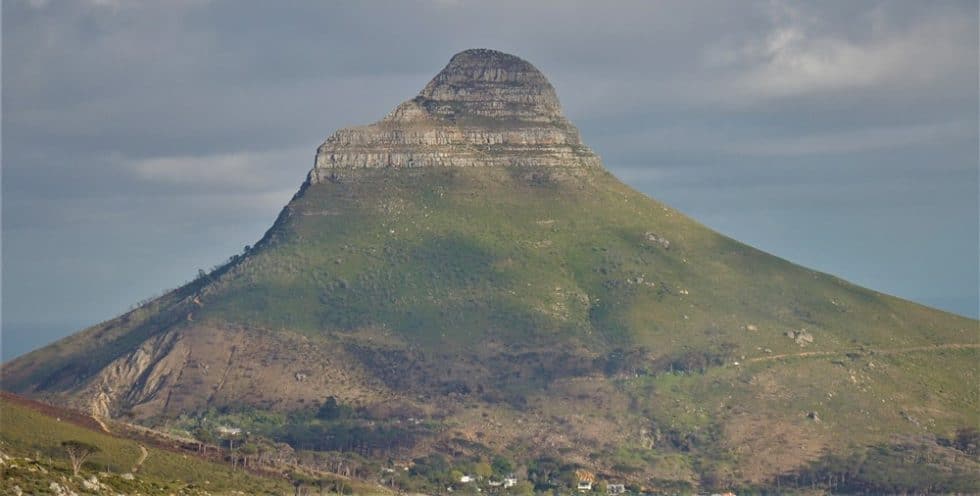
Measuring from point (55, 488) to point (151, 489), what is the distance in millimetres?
21144

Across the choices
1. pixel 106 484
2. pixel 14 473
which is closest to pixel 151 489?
pixel 106 484

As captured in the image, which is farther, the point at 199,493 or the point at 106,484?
the point at 199,493

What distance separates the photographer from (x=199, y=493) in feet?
633

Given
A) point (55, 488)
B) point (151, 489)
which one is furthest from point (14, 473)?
point (151, 489)

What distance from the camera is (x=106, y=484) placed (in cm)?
17925

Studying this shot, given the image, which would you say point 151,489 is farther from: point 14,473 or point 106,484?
point 14,473

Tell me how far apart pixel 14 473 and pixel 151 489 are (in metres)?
20.1

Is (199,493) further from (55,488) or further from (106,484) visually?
(55,488)

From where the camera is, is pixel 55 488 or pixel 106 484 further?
pixel 106 484

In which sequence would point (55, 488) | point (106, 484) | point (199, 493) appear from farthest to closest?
point (199, 493) < point (106, 484) < point (55, 488)

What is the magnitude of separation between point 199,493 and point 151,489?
977 centimetres

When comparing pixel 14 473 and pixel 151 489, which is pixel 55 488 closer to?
pixel 14 473

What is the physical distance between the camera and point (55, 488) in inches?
6417

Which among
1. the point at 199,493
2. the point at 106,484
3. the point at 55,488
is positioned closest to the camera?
the point at 55,488
